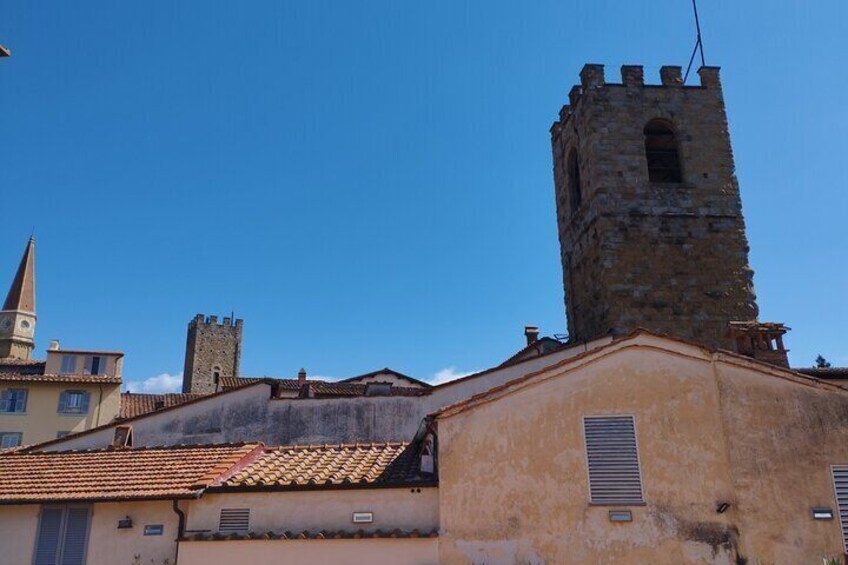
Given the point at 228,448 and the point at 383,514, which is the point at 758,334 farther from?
the point at 228,448

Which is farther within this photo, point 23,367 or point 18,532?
point 23,367

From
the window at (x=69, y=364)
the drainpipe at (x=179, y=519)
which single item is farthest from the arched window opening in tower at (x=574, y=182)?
the window at (x=69, y=364)

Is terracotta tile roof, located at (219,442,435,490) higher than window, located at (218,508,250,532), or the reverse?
terracotta tile roof, located at (219,442,435,490)

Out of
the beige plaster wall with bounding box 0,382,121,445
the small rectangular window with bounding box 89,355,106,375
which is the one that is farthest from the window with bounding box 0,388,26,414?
the small rectangular window with bounding box 89,355,106,375

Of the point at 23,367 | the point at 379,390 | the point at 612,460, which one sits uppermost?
the point at 23,367

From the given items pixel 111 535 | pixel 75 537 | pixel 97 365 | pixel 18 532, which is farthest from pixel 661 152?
pixel 97 365

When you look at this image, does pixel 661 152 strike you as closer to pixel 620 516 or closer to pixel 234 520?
pixel 620 516

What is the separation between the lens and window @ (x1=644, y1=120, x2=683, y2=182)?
27375mm

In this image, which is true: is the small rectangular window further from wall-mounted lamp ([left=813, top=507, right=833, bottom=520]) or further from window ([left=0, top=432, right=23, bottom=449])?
wall-mounted lamp ([left=813, top=507, right=833, bottom=520])

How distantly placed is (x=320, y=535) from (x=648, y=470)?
5.44 m

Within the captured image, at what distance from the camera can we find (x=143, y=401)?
46188mm

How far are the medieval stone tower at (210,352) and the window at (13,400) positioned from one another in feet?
128

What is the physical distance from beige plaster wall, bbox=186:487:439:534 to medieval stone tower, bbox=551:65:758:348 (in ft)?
43.7

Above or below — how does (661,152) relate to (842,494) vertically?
above
